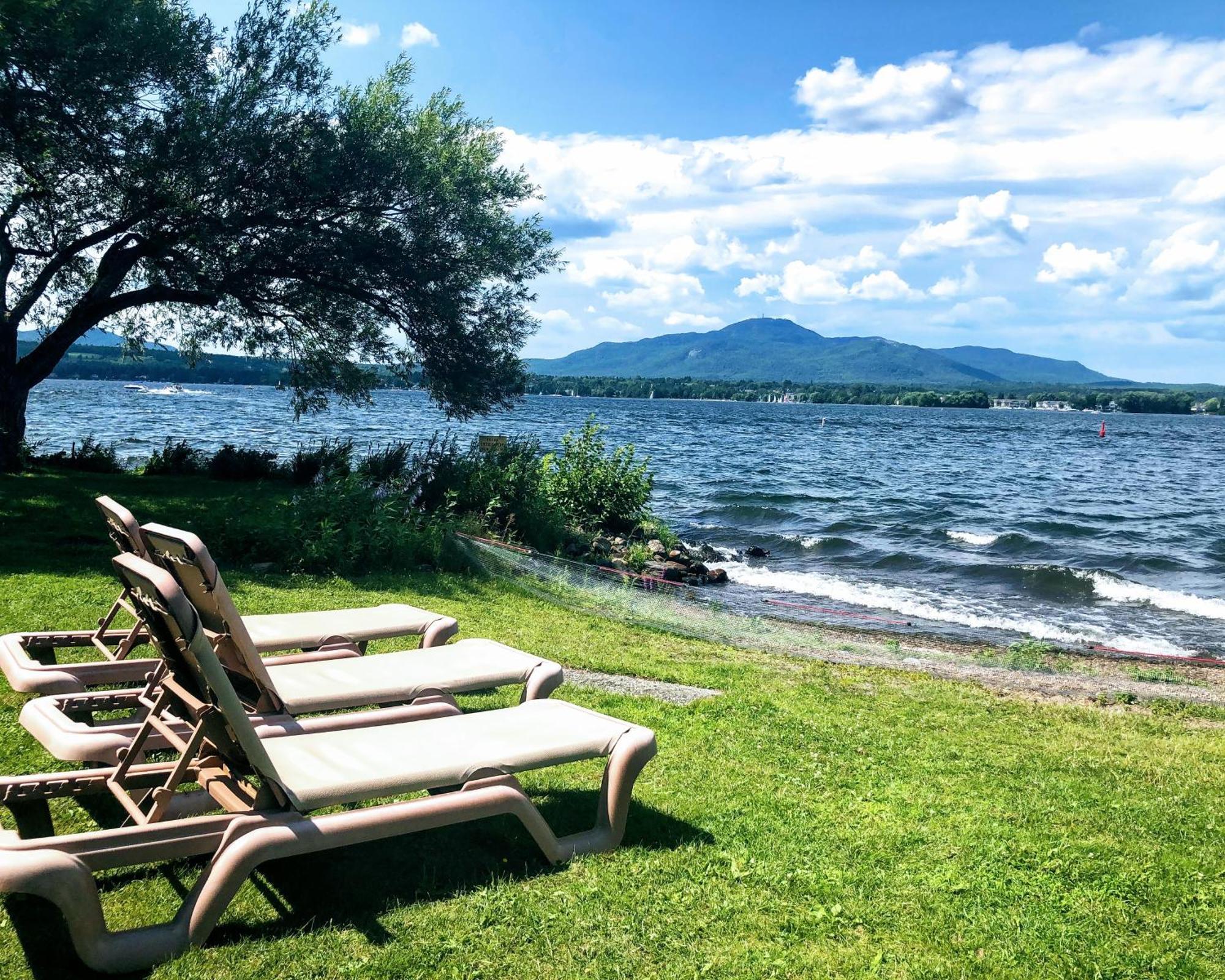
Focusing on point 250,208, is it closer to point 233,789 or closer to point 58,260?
point 58,260

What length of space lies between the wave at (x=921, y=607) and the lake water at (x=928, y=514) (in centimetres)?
7

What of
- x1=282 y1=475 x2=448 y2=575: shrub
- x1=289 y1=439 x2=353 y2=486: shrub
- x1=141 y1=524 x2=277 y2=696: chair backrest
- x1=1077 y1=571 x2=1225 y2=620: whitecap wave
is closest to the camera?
x1=141 y1=524 x2=277 y2=696: chair backrest

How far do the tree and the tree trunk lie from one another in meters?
0.04

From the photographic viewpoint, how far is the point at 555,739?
455cm

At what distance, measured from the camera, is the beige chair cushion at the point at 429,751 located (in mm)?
3885

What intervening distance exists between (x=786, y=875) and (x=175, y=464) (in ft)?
59.3

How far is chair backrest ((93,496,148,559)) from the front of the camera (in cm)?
442

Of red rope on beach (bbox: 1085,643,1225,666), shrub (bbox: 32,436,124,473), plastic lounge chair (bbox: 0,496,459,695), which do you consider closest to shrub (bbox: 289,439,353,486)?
shrub (bbox: 32,436,124,473)

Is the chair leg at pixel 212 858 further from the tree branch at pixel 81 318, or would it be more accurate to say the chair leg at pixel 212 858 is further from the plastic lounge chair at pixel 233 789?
the tree branch at pixel 81 318

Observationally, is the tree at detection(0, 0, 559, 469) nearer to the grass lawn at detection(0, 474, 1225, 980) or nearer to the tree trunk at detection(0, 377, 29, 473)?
the tree trunk at detection(0, 377, 29, 473)

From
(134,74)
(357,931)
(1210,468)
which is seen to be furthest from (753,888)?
(1210,468)

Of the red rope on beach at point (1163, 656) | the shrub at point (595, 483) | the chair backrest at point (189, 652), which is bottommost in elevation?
the red rope on beach at point (1163, 656)

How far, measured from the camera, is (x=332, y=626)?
21.5ft

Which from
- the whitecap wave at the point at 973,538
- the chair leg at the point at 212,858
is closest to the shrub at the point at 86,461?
the chair leg at the point at 212,858
